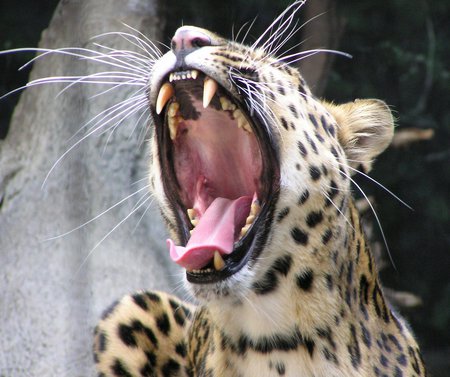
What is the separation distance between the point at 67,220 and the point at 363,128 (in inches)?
79.9

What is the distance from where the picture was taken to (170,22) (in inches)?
237

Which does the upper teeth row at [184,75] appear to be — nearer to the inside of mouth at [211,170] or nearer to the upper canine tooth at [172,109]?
the inside of mouth at [211,170]

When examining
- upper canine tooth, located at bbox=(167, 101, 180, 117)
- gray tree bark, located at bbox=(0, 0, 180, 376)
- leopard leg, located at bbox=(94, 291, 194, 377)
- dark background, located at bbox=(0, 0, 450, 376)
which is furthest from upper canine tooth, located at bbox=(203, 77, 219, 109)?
dark background, located at bbox=(0, 0, 450, 376)

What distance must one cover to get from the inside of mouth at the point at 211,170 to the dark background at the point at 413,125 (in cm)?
315

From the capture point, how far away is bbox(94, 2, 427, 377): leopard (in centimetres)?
336

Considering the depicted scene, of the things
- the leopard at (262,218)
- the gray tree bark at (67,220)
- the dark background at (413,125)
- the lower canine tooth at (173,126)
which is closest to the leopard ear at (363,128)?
Answer: the leopard at (262,218)

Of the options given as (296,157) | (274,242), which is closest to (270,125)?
(296,157)

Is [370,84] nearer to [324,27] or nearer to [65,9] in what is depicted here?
[324,27]

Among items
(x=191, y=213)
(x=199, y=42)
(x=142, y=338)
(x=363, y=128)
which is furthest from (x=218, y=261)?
(x=142, y=338)

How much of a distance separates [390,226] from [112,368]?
3682 mm

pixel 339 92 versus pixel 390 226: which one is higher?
pixel 339 92

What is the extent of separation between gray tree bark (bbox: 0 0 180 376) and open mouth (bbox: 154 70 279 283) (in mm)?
1273

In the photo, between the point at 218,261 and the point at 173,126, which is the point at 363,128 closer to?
the point at 173,126

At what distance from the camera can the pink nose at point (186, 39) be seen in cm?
324
